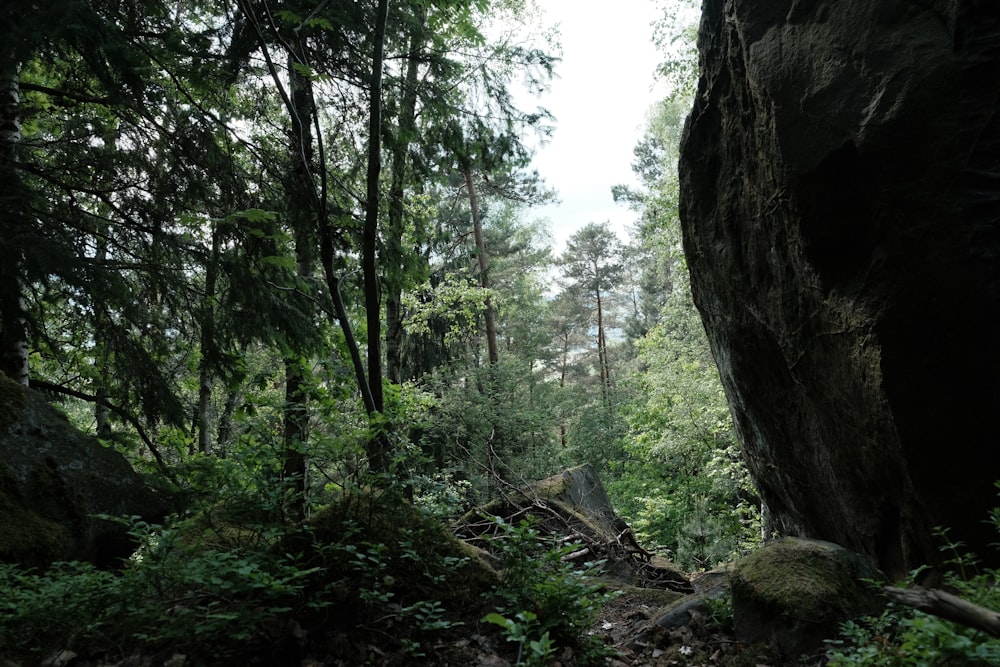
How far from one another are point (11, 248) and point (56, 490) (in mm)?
1777

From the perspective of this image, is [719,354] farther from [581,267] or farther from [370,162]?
[581,267]

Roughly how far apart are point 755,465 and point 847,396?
225cm

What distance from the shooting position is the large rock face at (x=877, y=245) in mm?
3139

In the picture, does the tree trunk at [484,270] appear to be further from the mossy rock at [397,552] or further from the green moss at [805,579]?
the green moss at [805,579]

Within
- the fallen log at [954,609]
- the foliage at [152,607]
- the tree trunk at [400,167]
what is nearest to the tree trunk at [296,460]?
the foliage at [152,607]

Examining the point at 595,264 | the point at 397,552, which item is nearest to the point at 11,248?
the point at 397,552

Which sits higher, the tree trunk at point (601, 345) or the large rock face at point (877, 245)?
Answer: the tree trunk at point (601, 345)

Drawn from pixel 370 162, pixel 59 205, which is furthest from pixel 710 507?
pixel 59 205

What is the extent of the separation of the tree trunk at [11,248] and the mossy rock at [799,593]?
564 cm

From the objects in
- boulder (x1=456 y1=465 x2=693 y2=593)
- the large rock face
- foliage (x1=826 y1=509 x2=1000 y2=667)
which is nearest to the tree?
boulder (x1=456 y1=465 x2=693 y2=593)

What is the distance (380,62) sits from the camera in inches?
181

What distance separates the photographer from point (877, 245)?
11.3ft

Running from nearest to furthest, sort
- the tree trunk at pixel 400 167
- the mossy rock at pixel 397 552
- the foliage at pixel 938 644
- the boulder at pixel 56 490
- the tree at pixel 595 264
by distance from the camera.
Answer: the foliage at pixel 938 644 < the mossy rock at pixel 397 552 < the boulder at pixel 56 490 < the tree trunk at pixel 400 167 < the tree at pixel 595 264

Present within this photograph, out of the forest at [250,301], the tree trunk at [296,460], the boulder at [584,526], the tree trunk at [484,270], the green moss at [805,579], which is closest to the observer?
the forest at [250,301]
